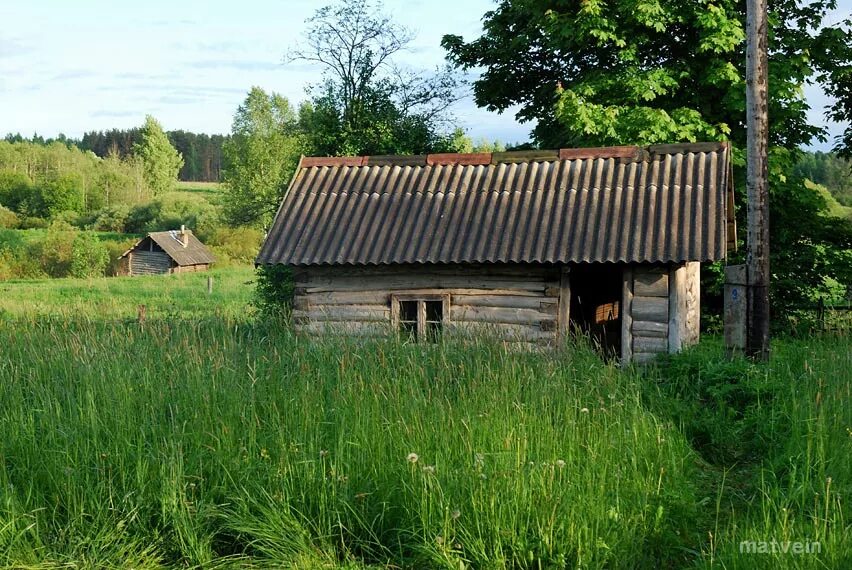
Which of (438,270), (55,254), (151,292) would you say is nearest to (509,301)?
(438,270)

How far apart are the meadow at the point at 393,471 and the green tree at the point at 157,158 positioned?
9143 centimetres

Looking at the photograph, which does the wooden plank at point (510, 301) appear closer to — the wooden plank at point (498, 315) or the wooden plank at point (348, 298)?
the wooden plank at point (498, 315)

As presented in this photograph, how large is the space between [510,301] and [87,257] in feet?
160

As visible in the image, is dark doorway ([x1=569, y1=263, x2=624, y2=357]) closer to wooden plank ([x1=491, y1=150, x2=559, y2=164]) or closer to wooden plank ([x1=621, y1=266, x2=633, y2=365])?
wooden plank ([x1=491, y1=150, x2=559, y2=164])

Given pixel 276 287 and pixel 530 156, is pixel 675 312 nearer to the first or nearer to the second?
pixel 530 156

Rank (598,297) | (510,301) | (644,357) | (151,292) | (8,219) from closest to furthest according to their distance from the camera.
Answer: (644,357)
(510,301)
(598,297)
(151,292)
(8,219)

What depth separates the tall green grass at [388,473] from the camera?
5.85 m

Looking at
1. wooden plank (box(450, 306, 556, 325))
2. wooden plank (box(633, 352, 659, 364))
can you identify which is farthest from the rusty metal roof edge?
wooden plank (box(633, 352, 659, 364))

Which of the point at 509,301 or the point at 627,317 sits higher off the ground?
the point at 509,301

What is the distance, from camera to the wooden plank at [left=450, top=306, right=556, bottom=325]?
13648mm

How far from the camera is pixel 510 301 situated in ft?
45.3

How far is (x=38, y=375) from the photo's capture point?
884cm

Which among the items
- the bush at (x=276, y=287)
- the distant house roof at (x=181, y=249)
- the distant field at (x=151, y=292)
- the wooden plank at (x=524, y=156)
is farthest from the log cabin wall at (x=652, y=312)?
the distant house roof at (x=181, y=249)

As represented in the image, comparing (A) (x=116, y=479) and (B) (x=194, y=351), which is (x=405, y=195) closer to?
(B) (x=194, y=351)
